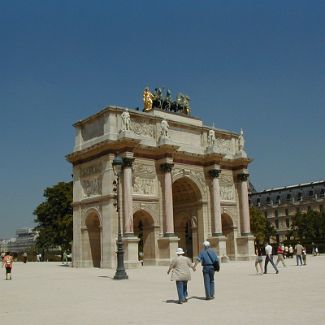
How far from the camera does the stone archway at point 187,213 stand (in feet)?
133

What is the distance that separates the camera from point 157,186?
37.1 meters

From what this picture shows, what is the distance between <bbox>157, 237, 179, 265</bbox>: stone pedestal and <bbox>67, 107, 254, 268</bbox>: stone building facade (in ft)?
0.24

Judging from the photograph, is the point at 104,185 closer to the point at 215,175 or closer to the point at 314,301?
the point at 215,175

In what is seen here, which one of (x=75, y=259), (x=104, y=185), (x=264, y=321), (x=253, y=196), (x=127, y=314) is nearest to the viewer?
(x=264, y=321)

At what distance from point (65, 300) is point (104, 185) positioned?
21.6 meters

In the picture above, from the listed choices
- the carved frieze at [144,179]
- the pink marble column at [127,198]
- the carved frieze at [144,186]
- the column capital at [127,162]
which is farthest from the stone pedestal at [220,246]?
the column capital at [127,162]

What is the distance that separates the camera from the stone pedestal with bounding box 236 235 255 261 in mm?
41775

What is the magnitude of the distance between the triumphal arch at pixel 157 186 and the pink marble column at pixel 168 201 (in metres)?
0.07

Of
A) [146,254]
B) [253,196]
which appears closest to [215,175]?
[146,254]

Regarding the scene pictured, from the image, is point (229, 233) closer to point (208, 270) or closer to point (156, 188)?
point (156, 188)

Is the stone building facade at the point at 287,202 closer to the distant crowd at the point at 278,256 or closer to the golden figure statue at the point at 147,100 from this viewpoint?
the golden figure statue at the point at 147,100

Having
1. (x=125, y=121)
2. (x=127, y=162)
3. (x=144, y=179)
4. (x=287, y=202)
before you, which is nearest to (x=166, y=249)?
(x=144, y=179)

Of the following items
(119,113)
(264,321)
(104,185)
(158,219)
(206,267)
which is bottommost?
(264,321)

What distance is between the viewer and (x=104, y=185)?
35.1 meters
